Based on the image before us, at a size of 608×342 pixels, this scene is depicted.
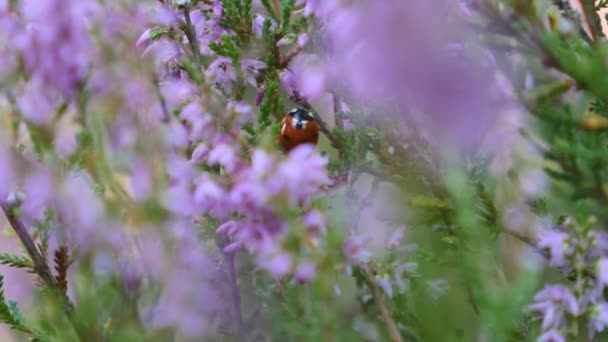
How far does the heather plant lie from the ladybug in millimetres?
20

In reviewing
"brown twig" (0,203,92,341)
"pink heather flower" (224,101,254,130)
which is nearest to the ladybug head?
"pink heather flower" (224,101,254,130)

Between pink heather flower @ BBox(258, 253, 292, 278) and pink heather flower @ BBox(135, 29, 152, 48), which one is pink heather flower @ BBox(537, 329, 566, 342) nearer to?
pink heather flower @ BBox(258, 253, 292, 278)

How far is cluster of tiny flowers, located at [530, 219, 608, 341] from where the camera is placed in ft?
1.83

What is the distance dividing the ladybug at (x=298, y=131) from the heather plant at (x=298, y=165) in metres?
0.02

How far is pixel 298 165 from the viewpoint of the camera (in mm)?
481

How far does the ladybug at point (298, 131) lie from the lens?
2.64 feet

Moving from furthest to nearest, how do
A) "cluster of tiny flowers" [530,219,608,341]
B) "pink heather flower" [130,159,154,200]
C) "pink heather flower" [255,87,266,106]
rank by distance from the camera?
"pink heather flower" [255,87,266,106] → "pink heather flower" [130,159,154,200] → "cluster of tiny flowers" [530,219,608,341]

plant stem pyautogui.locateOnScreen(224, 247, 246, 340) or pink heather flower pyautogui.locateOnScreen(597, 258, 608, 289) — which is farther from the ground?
pink heather flower pyautogui.locateOnScreen(597, 258, 608, 289)

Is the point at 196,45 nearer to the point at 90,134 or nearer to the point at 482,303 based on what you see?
the point at 90,134

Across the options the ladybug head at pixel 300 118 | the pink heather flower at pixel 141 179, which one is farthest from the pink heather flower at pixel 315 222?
the ladybug head at pixel 300 118

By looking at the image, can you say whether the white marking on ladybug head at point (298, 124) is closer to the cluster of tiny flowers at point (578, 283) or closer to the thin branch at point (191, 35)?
the thin branch at point (191, 35)

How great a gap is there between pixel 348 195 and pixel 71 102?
32 centimetres

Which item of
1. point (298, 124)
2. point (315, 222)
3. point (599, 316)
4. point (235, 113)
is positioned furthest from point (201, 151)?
point (599, 316)

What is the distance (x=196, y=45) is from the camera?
738 millimetres
